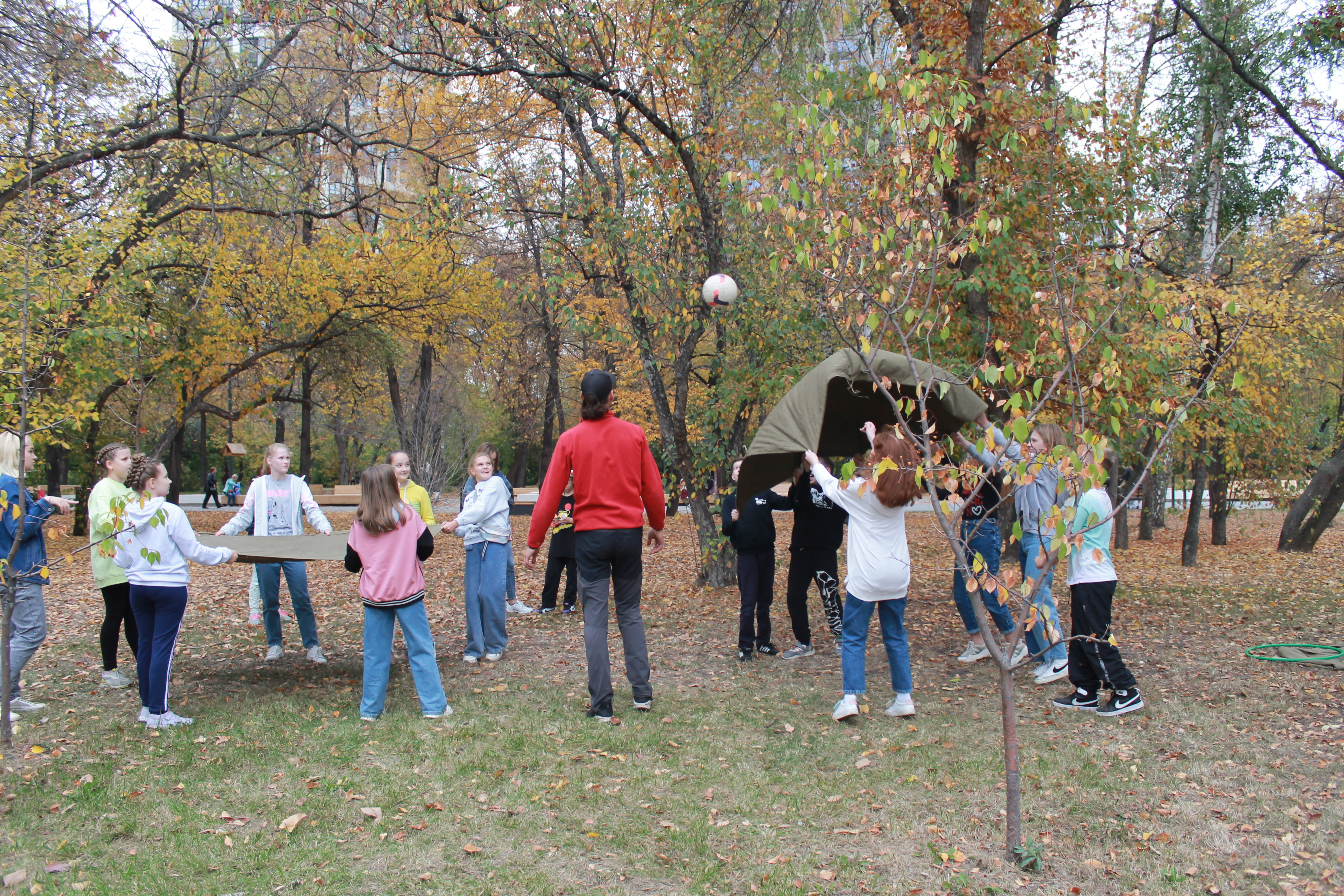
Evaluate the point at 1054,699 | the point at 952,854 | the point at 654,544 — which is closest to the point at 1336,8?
the point at 1054,699

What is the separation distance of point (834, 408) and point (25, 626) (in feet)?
18.5

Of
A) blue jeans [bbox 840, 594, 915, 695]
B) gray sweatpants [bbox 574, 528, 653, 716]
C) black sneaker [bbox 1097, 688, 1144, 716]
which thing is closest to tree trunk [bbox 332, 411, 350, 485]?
gray sweatpants [bbox 574, 528, 653, 716]

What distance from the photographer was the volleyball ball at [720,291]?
27.5ft

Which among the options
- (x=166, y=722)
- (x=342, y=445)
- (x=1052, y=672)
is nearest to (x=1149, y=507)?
(x=1052, y=672)

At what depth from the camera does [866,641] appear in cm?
522

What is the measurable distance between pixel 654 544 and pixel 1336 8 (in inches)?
322

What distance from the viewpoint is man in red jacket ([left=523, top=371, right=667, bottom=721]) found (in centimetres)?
523

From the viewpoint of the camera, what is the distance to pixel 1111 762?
447 cm

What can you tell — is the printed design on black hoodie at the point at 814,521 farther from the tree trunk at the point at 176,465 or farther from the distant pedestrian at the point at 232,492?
the distant pedestrian at the point at 232,492

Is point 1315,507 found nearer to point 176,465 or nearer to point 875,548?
point 875,548

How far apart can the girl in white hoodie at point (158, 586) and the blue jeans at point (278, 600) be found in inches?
48.4

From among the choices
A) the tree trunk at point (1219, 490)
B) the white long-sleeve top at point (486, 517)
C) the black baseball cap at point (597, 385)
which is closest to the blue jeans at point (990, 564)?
the black baseball cap at point (597, 385)

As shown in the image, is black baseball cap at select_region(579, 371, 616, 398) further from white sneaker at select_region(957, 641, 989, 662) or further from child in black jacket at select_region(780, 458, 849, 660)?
white sneaker at select_region(957, 641, 989, 662)

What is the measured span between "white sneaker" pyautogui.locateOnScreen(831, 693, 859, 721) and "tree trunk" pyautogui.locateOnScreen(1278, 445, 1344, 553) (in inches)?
524
